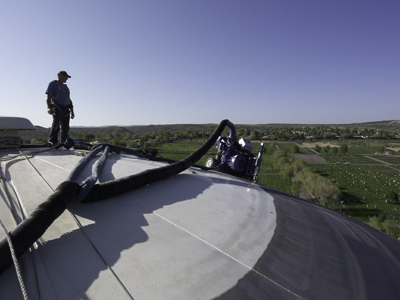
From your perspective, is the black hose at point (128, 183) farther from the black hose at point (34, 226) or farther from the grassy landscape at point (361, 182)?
the grassy landscape at point (361, 182)

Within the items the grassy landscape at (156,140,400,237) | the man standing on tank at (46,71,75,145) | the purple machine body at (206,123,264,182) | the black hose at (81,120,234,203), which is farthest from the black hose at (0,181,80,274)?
the grassy landscape at (156,140,400,237)

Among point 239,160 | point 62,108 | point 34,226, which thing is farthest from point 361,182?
point 34,226

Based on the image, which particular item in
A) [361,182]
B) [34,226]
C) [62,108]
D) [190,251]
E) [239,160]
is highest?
[62,108]

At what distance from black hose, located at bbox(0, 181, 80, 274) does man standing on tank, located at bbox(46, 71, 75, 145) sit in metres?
6.74

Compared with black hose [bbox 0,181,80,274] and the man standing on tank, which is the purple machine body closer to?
the man standing on tank

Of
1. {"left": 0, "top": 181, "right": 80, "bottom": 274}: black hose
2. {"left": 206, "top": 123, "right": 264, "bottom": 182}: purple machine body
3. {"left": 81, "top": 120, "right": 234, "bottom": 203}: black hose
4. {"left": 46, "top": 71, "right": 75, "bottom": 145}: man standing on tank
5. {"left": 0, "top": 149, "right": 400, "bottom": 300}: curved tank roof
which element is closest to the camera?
{"left": 0, "top": 181, "right": 80, "bottom": 274}: black hose

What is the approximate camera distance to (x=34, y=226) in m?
2.40

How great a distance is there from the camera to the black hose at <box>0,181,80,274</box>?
215 cm

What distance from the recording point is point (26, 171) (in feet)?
16.8

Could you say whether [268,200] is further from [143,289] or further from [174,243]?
[143,289]

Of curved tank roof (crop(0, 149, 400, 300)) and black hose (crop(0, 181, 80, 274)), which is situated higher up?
black hose (crop(0, 181, 80, 274))

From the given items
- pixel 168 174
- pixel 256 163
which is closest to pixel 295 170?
pixel 256 163

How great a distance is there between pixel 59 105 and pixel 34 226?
303 inches

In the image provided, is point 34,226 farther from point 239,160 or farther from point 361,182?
point 361,182
